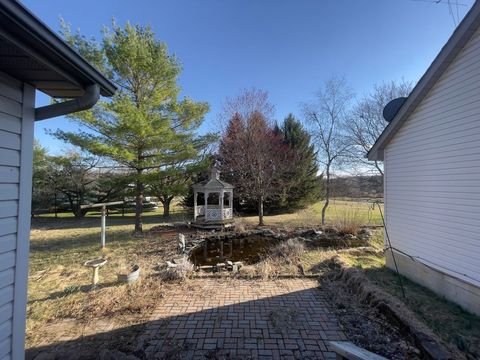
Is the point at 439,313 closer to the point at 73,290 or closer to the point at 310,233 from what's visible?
the point at 73,290

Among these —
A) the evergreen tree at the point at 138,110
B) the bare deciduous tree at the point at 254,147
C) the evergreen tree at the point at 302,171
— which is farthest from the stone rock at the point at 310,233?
the evergreen tree at the point at 138,110

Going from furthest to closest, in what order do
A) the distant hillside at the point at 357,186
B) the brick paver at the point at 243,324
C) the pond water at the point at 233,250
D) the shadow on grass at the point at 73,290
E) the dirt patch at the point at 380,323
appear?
the distant hillside at the point at 357,186 → the pond water at the point at 233,250 → the shadow on grass at the point at 73,290 → the brick paver at the point at 243,324 → the dirt patch at the point at 380,323

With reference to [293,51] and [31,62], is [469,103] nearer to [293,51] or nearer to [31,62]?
[31,62]

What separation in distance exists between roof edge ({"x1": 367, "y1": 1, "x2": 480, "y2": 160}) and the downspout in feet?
19.1

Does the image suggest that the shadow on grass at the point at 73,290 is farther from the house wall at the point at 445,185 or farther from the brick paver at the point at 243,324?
the house wall at the point at 445,185

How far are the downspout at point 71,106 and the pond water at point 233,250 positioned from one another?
6.47m

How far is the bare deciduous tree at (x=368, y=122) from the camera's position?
18.5m

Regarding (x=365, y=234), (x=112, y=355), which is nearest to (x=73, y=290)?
(x=112, y=355)

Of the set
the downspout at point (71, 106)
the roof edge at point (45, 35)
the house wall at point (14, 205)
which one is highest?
the roof edge at point (45, 35)

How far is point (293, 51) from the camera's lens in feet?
34.8

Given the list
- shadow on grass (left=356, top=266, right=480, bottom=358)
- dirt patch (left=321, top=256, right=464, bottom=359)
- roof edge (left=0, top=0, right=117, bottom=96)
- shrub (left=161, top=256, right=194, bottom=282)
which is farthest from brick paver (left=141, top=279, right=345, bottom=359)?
roof edge (left=0, top=0, right=117, bottom=96)

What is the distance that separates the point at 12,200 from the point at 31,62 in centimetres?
107

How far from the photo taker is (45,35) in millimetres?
1647

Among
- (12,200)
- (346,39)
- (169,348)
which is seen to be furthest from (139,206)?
(346,39)
